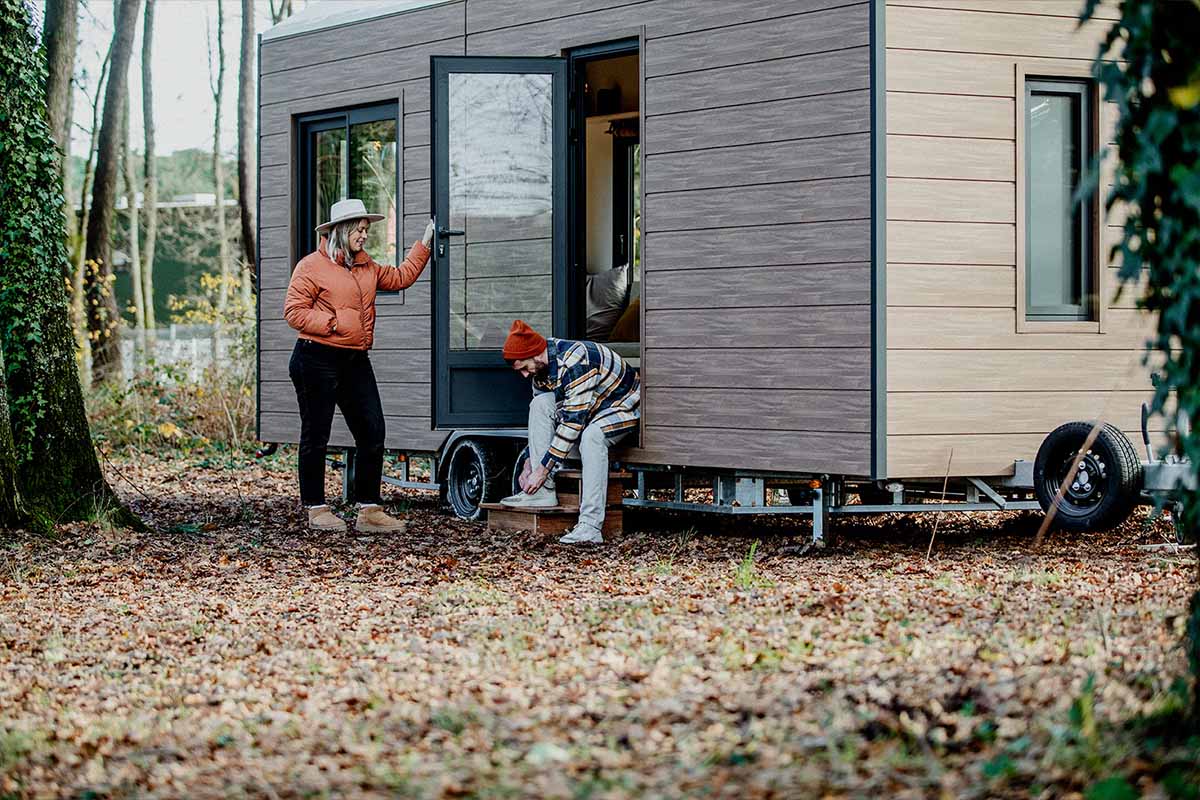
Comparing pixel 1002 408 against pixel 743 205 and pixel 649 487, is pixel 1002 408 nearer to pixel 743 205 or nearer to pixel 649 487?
pixel 743 205

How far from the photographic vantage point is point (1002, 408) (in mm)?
6715

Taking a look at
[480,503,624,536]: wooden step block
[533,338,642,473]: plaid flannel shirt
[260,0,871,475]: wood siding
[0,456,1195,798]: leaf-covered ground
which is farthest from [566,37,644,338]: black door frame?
[0,456,1195,798]: leaf-covered ground

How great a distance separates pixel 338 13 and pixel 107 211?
8.37 m

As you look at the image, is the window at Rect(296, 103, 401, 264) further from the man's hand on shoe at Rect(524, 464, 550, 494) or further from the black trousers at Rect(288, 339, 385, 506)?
the man's hand on shoe at Rect(524, 464, 550, 494)

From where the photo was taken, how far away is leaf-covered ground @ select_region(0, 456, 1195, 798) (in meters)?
3.19

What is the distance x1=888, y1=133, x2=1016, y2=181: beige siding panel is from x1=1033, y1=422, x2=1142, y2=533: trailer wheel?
1.17 meters

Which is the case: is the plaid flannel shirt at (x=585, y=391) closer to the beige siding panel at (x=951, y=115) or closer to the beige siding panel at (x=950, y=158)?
the beige siding panel at (x=950, y=158)

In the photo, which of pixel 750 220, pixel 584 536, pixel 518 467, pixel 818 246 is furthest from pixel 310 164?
pixel 818 246

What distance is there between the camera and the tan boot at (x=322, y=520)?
8.11 meters

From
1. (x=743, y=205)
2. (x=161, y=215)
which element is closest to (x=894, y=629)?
(x=743, y=205)

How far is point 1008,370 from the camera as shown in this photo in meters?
6.73

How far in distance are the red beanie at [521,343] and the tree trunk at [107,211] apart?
9.99m

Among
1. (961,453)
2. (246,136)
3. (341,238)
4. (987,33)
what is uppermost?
(246,136)

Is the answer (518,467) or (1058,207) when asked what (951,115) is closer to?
(1058,207)
